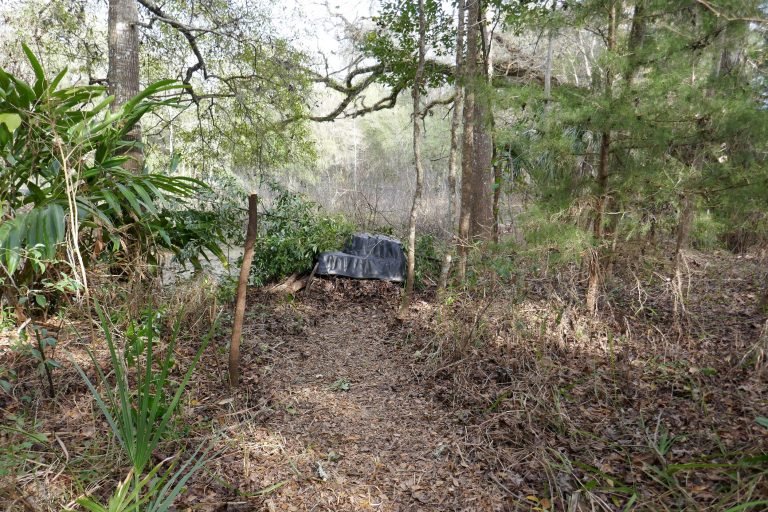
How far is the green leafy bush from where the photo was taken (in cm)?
594

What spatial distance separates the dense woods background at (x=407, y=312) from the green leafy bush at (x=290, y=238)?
0.18 ft

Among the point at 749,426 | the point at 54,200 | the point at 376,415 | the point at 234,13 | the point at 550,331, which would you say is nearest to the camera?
the point at 749,426

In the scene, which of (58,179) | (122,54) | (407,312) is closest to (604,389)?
(407,312)

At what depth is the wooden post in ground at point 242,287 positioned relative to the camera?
3.01 meters

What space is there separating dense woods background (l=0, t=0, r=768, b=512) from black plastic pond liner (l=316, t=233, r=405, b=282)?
19 cm

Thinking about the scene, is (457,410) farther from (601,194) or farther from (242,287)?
(601,194)

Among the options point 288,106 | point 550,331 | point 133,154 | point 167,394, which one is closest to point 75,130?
point 133,154

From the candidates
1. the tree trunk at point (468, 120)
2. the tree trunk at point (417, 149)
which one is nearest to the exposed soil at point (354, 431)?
the tree trunk at point (417, 149)

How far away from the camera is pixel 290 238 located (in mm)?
5941

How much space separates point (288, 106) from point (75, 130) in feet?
10.7

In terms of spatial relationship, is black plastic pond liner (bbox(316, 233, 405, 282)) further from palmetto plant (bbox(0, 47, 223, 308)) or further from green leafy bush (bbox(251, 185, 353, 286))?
palmetto plant (bbox(0, 47, 223, 308))

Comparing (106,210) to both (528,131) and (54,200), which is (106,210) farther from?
(528,131)

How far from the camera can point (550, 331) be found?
4145 millimetres

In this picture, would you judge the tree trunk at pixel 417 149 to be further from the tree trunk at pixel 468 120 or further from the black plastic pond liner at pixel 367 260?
the black plastic pond liner at pixel 367 260
